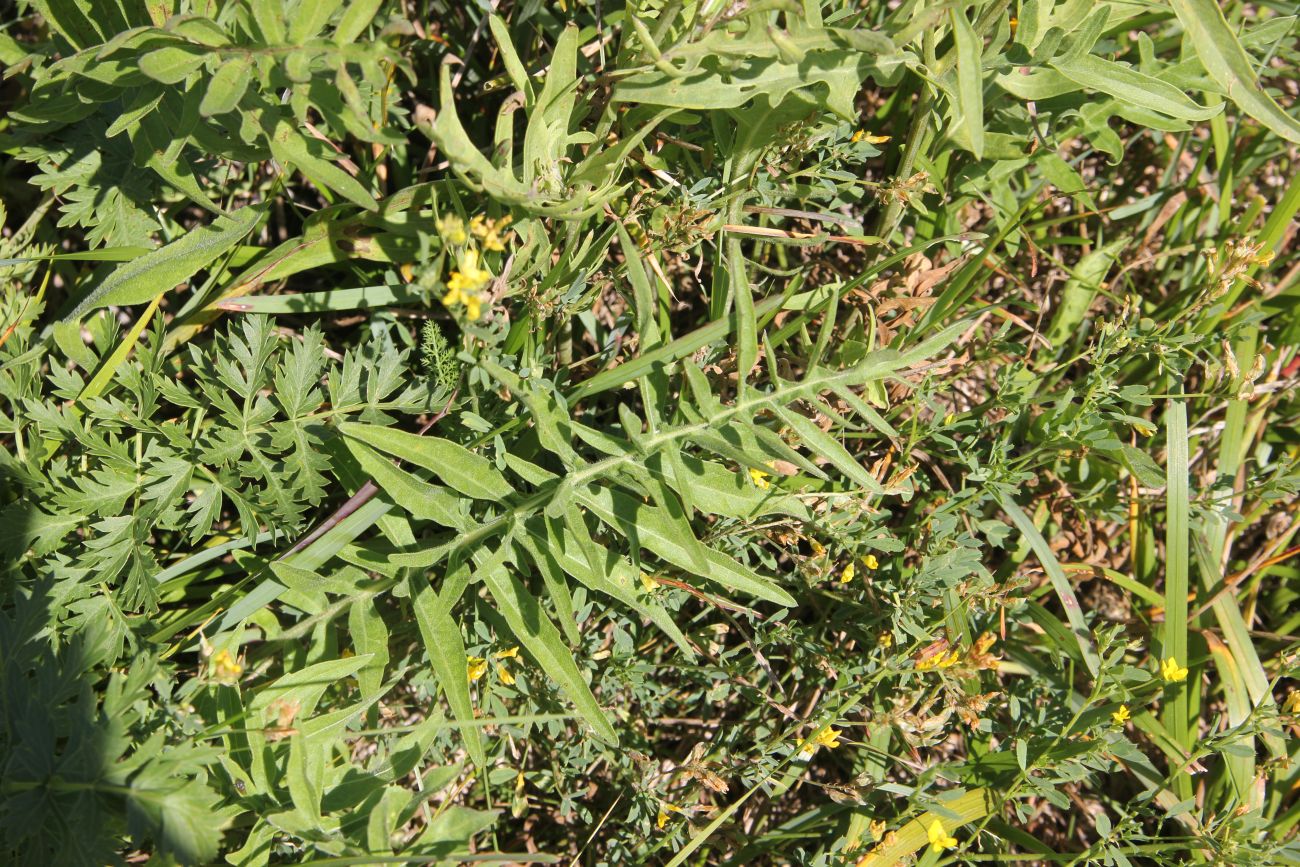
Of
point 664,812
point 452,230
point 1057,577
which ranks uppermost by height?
point 452,230

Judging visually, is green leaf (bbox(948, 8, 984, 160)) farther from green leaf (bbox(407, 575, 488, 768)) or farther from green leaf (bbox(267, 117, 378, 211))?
green leaf (bbox(407, 575, 488, 768))

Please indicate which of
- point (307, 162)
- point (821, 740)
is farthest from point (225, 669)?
point (821, 740)

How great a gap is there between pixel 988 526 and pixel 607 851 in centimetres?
158

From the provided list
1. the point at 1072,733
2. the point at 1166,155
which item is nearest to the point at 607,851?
the point at 1072,733

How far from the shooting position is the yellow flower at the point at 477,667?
8.62 ft

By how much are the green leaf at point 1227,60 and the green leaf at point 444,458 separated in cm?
185

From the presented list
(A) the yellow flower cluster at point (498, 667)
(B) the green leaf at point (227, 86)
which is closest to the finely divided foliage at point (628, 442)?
(B) the green leaf at point (227, 86)

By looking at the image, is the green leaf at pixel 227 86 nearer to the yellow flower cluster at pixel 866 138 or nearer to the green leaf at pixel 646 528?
the green leaf at pixel 646 528

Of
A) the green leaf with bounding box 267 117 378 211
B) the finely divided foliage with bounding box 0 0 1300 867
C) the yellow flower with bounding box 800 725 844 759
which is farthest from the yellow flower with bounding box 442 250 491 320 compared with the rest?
the yellow flower with bounding box 800 725 844 759

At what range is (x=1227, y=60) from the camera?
6.65 ft

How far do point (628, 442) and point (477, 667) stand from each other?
32.3 inches

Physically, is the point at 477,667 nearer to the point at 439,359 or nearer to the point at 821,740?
the point at 439,359

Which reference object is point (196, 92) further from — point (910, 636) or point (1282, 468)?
point (1282, 468)

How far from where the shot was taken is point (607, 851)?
2975 mm
